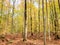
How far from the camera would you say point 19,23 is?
40062 millimetres

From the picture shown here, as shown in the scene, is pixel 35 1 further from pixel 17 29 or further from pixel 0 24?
pixel 0 24

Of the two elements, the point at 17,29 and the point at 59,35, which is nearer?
the point at 59,35

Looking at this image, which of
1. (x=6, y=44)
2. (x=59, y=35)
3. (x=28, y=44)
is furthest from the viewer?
(x=59, y=35)

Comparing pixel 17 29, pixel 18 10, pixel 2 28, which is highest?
pixel 18 10

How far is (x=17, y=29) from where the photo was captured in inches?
1667

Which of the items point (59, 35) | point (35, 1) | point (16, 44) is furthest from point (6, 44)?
point (35, 1)

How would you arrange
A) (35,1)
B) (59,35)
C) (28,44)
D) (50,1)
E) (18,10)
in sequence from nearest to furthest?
(28,44) → (59,35) → (50,1) → (35,1) → (18,10)

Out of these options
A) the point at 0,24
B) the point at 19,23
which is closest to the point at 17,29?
the point at 19,23

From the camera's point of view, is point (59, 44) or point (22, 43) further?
point (59, 44)

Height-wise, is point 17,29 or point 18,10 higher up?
point 18,10

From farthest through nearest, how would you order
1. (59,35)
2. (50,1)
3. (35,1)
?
(35,1) < (50,1) < (59,35)

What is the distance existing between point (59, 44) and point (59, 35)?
15.6ft

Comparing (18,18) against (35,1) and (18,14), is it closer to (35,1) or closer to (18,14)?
(18,14)

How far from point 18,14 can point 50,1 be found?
490 inches
